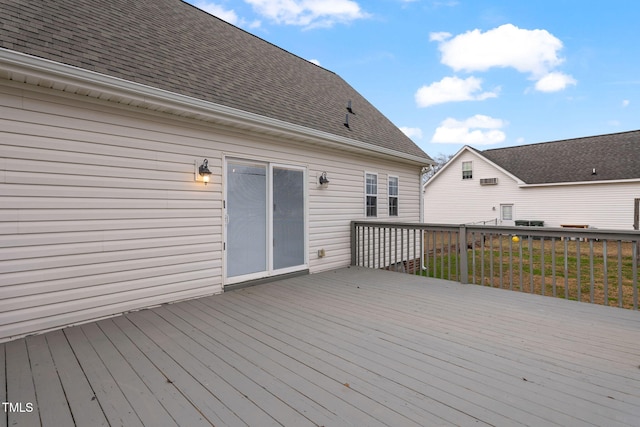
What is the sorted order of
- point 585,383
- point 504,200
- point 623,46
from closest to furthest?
point 585,383 → point 623,46 → point 504,200

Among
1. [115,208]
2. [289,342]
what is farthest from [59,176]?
[289,342]

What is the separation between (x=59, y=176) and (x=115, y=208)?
60 centimetres

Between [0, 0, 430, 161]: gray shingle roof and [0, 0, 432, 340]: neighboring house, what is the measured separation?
29mm

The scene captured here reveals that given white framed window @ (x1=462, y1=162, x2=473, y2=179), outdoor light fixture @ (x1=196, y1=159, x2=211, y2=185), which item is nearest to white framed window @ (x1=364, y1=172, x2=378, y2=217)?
outdoor light fixture @ (x1=196, y1=159, x2=211, y2=185)

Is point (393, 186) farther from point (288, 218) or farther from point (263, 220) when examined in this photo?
point (263, 220)

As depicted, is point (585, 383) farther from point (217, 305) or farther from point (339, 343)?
point (217, 305)

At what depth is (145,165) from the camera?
12.7 feet

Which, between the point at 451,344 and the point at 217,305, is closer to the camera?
the point at 451,344

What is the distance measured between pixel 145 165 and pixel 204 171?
705 mm

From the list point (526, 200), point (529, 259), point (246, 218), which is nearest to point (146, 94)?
point (246, 218)

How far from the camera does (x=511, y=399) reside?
77.1 inches

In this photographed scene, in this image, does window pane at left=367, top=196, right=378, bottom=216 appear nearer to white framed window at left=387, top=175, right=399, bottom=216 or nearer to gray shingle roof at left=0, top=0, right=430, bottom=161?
white framed window at left=387, top=175, right=399, bottom=216

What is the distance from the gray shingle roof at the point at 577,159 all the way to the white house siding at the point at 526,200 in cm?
48

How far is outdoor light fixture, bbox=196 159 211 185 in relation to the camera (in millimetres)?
4273
